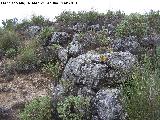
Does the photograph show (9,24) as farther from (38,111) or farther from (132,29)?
(38,111)

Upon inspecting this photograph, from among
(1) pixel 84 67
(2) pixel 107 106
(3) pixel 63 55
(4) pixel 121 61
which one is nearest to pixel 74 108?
(2) pixel 107 106

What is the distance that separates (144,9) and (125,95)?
6770mm

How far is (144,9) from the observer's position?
16109mm

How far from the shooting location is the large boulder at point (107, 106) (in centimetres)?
1054

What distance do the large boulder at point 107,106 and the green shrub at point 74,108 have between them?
28cm

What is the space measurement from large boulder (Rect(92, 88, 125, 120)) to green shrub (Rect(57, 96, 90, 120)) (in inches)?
11.1

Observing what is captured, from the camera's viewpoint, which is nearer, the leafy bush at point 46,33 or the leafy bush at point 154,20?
the leafy bush at point 154,20

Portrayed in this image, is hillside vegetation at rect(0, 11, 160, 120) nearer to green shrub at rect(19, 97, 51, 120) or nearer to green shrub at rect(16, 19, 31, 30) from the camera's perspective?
green shrub at rect(19, 97, 51, 120)

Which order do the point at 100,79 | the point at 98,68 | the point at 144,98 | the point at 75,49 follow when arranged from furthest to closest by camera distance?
the point at 75,49, the point at 98,68, the point at 100,79, the point at 144,98

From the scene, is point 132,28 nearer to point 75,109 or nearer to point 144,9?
point 144,9

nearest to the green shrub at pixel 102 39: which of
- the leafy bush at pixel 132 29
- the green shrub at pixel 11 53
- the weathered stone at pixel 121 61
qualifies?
the leafy bush at pixel 132 29

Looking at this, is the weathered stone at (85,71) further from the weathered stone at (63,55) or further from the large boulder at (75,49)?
the weathered stone at (63,55)

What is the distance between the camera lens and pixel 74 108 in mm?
10945

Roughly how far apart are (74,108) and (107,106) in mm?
950
